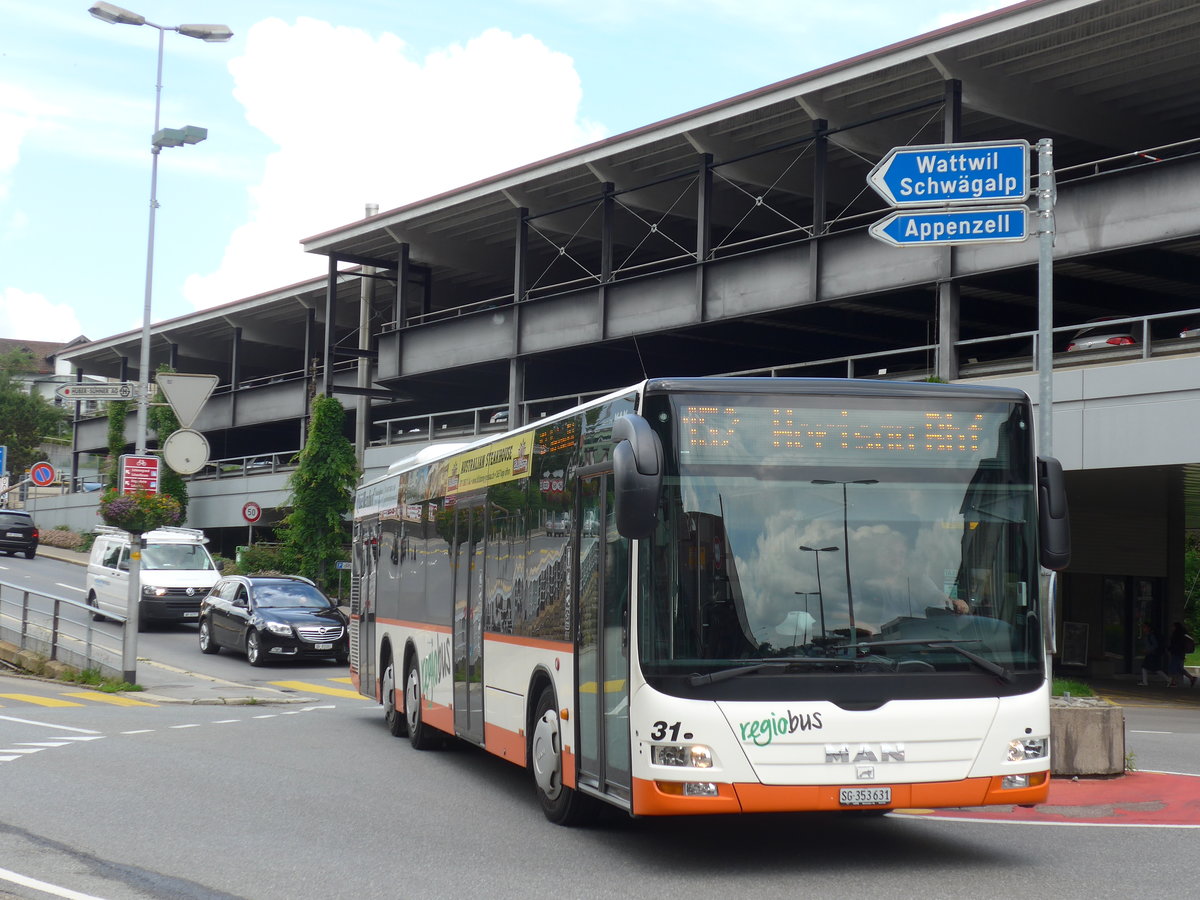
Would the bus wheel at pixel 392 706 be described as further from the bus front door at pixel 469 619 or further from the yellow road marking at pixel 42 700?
the yellow road marking at pixel 42 700

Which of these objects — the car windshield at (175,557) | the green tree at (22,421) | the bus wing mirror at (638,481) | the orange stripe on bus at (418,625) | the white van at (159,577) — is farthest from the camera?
the green tree at (22,421)

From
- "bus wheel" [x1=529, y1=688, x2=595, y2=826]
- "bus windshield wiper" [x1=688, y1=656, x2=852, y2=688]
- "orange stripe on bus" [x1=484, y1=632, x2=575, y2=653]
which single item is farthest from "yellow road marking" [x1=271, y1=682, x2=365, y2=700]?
"bus windshield wiper" [x1=688, y1=656, x2=852, y2=688]

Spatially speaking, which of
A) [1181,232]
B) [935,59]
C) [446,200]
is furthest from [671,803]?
[446,200]

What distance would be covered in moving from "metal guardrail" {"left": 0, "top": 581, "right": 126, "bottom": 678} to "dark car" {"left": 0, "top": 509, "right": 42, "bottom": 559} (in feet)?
99.0

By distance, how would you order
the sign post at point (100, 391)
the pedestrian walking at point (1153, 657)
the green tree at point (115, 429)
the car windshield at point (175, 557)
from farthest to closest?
the green tree at point (115, 429)
the pedestrian walking at point (1153, 657)
the car windshield at point (175, 557)
the sign post at point (100, 391)

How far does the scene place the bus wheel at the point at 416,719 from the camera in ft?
48.3

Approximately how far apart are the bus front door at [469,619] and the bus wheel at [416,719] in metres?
1.81

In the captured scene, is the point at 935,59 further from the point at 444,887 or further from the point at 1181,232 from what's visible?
the point at 444,887

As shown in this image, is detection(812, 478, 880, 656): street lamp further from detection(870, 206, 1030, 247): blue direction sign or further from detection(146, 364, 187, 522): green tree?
detection(146, 364, 187, 522): green tree

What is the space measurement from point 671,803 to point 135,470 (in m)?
15.5

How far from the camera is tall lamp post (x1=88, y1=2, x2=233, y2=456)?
79.9ft

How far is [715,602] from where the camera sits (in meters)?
8.27

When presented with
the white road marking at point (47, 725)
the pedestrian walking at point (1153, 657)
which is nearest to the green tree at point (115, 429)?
the pedestrian walking at point (1153, 657)

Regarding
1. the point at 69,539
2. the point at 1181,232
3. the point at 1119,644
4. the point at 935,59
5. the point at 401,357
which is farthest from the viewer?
the point at 69,539
